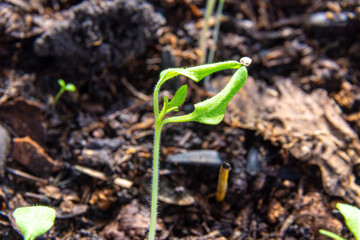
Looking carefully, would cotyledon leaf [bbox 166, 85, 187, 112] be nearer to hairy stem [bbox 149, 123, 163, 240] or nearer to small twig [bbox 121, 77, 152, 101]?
hairy stem [bbox 149, 123, 163, 240]

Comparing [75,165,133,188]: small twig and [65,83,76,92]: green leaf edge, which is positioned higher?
[65,83,76,92]: green leaf edge

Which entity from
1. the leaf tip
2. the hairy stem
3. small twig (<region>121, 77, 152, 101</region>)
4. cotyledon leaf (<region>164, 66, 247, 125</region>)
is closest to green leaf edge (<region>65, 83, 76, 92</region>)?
small twig (<region>121, 77, 152, 101</region>)

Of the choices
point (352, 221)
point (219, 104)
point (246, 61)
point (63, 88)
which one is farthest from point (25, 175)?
point (352, 221)

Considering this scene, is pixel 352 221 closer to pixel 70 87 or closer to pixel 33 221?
pixel 33 221

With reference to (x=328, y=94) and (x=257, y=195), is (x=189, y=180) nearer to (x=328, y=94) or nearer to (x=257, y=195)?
(x=257, y=195)

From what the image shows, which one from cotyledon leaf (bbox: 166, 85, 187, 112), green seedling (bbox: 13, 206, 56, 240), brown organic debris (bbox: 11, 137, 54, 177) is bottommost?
brown organic debris (bbox: 11, 137, 54, 177)

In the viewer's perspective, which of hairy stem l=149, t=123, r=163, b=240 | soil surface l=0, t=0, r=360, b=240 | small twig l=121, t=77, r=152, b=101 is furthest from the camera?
small twig l=121, t=77, r=152, b=101

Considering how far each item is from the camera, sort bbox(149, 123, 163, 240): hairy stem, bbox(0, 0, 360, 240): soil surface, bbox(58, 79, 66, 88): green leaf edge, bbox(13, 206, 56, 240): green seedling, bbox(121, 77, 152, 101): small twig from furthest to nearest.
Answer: bbox(121, 77, 152, 101): small twig
bbox(58, 79, 66, 88): green leaf edge
bbox(0, 0, 360, 240): soil surface
bbox(149, 123, 163, 240): hairy stem
bbox(13, 206, 56, 240): green seedling
